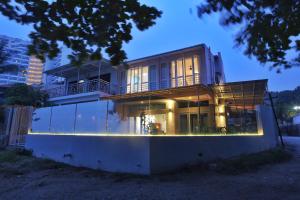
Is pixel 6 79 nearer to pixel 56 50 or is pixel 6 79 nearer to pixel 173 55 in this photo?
pixel 56 50

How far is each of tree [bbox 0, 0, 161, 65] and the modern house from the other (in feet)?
1.65

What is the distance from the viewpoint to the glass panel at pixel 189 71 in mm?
14484

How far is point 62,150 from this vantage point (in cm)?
975

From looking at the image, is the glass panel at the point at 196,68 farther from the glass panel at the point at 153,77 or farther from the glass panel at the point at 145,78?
the glass panel at the point at 145,78

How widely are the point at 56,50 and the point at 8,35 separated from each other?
0.63 meters

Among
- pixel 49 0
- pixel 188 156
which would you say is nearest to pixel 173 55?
pixel 188 156

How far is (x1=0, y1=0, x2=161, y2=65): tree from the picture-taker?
333 cm

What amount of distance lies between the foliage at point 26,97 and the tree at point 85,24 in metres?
17.3

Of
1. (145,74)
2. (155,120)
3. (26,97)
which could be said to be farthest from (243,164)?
(26,97)

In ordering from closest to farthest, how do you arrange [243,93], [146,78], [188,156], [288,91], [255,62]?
[255,62] → [188,156] → [243,93] → [146,78] → [288,91]

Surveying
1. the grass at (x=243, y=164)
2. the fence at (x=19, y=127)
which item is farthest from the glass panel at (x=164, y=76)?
the fence at (x=19, y=127)

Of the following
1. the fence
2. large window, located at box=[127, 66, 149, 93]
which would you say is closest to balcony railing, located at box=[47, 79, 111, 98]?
large window, located at box=[127, 66, 149, 93]

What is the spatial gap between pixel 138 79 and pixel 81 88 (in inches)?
186

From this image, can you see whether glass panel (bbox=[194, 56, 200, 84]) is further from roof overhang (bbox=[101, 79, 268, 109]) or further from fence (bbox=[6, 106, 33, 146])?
fence (bbox=[6, 106, 33, 146])
